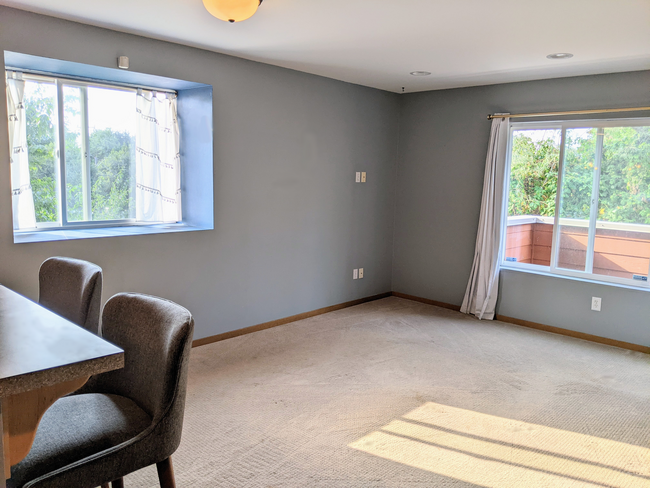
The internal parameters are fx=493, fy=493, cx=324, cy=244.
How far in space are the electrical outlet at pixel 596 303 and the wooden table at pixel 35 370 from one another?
4486 mm

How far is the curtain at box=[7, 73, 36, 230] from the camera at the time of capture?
332 centimetres

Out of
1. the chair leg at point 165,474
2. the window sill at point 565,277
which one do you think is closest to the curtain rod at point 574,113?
the window sill at point 565,277

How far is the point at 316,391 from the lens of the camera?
10.9 feet

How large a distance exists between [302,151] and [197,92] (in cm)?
114

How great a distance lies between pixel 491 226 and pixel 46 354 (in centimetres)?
463

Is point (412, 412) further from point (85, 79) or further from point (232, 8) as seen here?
point (85, 79)

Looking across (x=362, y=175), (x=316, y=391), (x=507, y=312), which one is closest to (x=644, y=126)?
(x=507, y=312)

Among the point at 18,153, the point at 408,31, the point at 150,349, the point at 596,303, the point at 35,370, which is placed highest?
the point at 408,31

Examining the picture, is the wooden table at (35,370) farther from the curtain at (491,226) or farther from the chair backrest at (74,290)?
the curtain at (491,226)

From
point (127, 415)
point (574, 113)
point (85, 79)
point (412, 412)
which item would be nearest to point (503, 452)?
point (412, 412)

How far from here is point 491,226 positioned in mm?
5051

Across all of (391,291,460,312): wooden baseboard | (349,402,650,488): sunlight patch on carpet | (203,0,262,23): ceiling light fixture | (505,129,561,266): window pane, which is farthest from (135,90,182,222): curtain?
(505,129,561,266): window pane

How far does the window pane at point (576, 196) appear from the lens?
4.56m

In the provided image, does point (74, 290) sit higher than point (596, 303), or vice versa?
point (74, 290)
